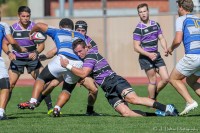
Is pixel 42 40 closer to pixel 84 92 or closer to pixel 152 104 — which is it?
pixel 152 104

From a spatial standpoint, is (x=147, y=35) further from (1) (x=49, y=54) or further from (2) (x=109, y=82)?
(2) (x=109, y=82)

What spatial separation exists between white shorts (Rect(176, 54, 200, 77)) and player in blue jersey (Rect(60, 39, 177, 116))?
2.13 feet

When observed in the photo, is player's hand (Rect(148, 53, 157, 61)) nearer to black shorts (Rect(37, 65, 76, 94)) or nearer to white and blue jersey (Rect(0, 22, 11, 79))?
black shorts (Rect(37, 65, 76, 94))

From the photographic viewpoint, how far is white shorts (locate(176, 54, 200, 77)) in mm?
12727

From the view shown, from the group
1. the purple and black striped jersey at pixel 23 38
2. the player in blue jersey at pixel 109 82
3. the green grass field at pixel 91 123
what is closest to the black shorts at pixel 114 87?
the player in blue jersey at pixel 109 82

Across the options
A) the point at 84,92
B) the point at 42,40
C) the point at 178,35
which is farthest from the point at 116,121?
the point at 84,92

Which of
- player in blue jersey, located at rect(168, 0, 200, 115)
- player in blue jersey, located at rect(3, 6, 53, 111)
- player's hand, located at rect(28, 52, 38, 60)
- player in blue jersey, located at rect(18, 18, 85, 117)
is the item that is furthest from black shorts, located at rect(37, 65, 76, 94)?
player in blue jersey, located at rect(168, 0, 200, 115)

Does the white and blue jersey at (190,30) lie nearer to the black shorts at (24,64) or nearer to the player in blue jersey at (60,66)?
the player in blue jersey at (60,66)

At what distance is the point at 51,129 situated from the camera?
11211mm

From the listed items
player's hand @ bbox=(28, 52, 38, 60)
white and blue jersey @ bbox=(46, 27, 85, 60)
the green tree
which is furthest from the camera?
the green tree

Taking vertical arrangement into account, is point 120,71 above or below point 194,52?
below

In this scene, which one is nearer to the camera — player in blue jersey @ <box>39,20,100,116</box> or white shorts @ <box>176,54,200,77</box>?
white shorts @ <box>176,54,200,77</box>

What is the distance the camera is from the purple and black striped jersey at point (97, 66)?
12.7 meters

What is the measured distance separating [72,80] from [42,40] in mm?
1648
